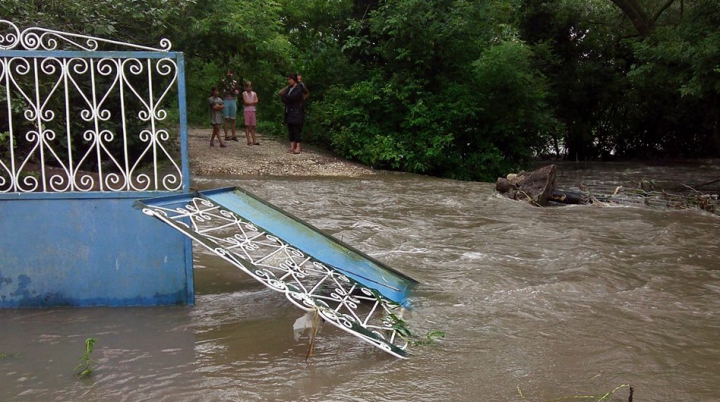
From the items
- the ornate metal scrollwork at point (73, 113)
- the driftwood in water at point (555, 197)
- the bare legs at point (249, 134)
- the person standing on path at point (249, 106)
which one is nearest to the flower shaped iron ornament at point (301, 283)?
the ornate metal scrollwork at point (73, 113)

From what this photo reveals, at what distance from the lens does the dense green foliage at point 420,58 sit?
13.9 meters

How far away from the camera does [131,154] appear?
1308 cm

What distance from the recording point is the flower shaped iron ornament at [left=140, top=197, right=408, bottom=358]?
4266 millimetres

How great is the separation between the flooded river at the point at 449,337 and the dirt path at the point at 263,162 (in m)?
7.01

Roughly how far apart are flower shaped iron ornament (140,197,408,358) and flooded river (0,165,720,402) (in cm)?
20

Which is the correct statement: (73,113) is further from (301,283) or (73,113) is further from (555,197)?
(555,197)

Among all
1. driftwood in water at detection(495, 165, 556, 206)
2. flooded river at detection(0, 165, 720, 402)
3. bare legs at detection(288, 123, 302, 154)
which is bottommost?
flooded river at detection(0, 165, 720, 402)

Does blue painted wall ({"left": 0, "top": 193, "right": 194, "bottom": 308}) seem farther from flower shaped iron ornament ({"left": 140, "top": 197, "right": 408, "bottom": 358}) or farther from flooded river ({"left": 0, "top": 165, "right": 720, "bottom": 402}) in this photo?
flower shaped iron ornament ({"left": 140, "top": 197, "right": 408, "bottom": 358})

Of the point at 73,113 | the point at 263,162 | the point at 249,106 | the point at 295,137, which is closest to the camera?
the point at 73,113

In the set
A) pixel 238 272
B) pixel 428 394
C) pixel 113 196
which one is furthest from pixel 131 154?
pixel 428 394

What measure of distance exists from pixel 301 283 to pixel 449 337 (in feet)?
3.78

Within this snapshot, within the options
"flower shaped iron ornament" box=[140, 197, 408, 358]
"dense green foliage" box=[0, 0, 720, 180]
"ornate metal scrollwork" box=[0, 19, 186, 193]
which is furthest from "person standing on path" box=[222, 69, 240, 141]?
"flower shaped iron ornament" box=[140, 197, 408, 358]

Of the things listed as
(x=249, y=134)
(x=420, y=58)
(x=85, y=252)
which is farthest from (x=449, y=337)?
(x=420, y=58)

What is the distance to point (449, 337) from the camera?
16.1 feet
